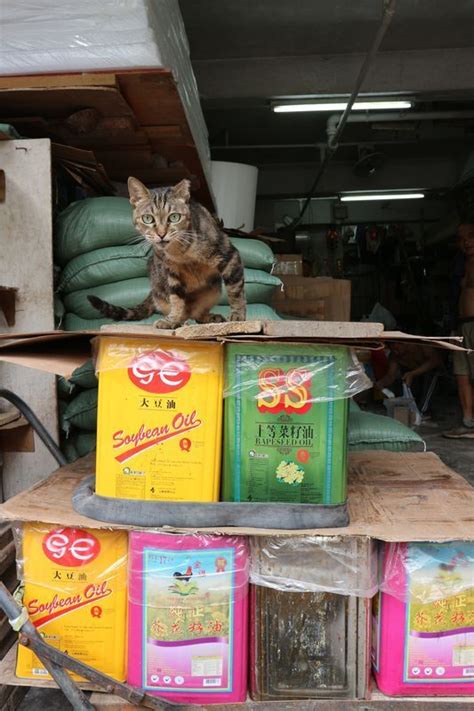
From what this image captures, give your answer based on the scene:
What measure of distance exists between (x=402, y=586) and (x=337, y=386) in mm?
471

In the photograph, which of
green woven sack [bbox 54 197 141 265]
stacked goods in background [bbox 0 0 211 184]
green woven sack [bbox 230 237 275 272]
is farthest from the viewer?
green woven sack [bbox 230 237 275 272]

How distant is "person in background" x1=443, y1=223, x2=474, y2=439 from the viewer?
4871 mm

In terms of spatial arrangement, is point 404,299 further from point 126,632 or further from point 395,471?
point 126,632

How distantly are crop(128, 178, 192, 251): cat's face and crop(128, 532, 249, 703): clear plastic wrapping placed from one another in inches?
35.3

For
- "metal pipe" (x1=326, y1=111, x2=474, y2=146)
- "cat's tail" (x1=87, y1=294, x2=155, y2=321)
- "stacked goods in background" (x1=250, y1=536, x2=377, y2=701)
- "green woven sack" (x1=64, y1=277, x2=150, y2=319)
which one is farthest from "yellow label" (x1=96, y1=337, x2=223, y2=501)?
"metal pipe" (x1=326, y1=111, x2=474, y2=146)

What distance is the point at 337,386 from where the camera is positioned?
1351 millimetres

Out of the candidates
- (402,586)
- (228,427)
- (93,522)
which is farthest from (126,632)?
(402,586)

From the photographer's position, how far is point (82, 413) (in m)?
2.27

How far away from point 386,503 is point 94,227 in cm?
155

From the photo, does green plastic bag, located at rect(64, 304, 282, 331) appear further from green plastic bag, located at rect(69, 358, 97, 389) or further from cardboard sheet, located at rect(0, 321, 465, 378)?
cardboard sheet, located at rect(0, 321, 465, 378)

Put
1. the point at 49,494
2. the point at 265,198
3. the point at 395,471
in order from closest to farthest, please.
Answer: the point at 49,494, the point at 395,471, the point at 265,198

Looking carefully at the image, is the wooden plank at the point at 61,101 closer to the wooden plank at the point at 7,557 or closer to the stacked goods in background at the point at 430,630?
the wooden plank at the point at 7,557

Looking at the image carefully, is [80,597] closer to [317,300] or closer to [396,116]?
[317,300]

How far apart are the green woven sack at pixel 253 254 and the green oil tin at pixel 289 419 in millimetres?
1380
